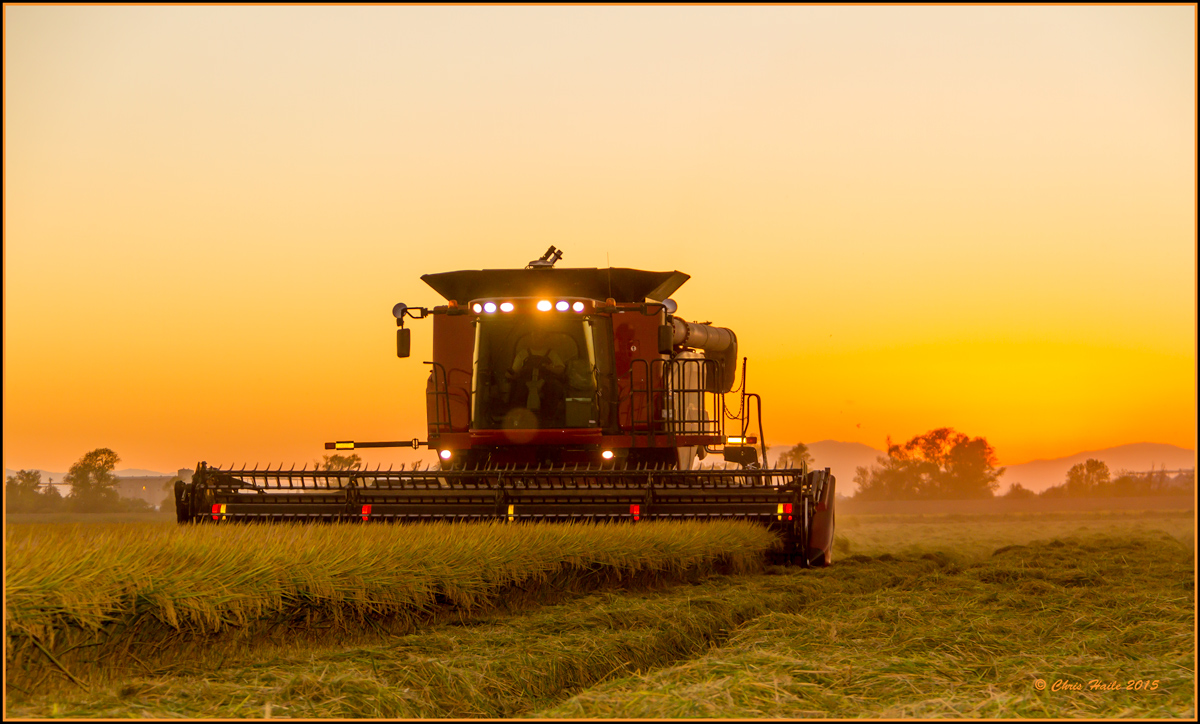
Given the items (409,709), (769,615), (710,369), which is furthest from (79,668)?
(710,369)

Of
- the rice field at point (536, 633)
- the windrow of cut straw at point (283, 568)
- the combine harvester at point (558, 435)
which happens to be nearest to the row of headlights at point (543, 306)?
the combine harvester at point (558, 435)

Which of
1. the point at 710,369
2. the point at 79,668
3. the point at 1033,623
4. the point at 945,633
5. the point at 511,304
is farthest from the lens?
the point at 710,369

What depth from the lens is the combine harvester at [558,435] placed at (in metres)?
8.54

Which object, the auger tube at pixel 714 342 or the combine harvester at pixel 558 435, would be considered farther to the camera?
the auger tube at pixel 714 342

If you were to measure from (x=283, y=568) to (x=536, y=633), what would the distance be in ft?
4.39

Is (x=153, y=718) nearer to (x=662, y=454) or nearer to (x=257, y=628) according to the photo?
(x=257, y=628)

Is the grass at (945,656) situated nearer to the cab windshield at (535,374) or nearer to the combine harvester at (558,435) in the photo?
the combine harvester at (558,435)

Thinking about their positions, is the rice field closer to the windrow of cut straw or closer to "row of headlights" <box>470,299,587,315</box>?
the windrow of cut straw

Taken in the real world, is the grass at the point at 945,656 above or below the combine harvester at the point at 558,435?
below

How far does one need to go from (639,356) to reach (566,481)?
6.72 ft

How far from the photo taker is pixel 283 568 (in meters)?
5.04

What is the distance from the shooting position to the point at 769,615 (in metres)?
6.31

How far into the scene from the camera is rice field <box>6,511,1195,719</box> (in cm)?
382

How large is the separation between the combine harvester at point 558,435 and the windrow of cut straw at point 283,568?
976mm
